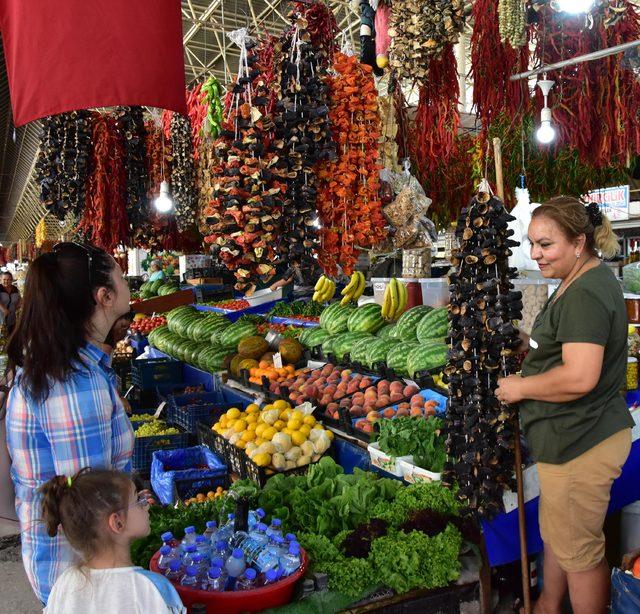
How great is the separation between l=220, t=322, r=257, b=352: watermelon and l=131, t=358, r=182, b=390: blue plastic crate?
1.95 feet

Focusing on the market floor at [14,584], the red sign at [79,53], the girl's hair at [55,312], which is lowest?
the market floor at [14,584]

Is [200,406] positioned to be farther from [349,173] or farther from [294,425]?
[349,173]

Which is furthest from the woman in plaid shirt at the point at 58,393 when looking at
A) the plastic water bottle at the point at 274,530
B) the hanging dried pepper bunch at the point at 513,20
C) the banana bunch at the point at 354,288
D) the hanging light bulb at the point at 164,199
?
the banana bunch at the point at 354,288

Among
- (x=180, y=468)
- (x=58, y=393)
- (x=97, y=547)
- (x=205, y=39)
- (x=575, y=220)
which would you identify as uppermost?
(x=205, y=39)

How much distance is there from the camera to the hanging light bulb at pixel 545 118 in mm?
3336

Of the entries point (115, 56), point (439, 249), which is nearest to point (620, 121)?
point (115, 56)

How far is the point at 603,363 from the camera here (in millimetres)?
2111

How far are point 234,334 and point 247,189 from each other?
364cm

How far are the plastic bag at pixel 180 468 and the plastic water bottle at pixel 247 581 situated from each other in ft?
4.66

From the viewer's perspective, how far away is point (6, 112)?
5.46m

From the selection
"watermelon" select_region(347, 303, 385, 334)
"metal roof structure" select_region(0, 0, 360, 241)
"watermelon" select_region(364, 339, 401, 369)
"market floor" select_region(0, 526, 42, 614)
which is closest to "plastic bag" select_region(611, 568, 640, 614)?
"watermelon" select_region(364, 339, 401, 369)

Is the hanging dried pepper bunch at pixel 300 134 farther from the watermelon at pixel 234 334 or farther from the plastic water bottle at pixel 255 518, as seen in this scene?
the watermelon at pixel 234 334

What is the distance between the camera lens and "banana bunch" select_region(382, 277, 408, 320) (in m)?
4.78

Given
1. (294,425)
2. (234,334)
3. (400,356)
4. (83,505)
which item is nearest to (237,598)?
(83,505)
